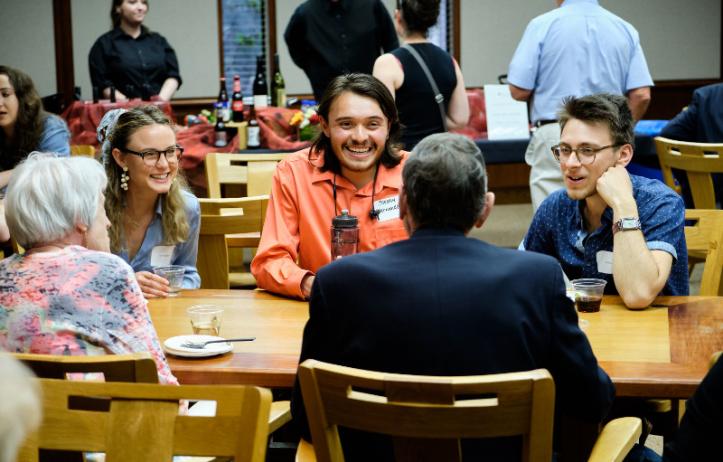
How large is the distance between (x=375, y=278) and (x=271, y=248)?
4.17 ft

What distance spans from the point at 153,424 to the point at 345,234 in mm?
1299

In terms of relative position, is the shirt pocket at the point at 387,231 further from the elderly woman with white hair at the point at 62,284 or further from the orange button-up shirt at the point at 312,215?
the elderly woman with white hair at the point at 62,284

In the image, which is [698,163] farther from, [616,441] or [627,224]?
[616,441]

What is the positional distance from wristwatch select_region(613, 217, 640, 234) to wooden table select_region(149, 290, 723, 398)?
21 centimetres

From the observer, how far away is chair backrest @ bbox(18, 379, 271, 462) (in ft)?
5.28

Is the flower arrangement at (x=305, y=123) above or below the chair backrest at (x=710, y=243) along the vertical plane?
above

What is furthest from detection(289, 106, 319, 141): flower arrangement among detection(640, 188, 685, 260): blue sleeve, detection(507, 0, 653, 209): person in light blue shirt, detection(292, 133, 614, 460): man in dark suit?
detection(292, 133, 614, 460): man in dark suit

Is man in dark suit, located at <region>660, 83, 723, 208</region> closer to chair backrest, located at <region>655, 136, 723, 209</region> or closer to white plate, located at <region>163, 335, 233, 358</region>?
chair backrest, located at <region>655, 136, 723, 209</region>

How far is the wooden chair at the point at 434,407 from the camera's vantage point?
1.59 metres

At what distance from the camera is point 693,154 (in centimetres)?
469

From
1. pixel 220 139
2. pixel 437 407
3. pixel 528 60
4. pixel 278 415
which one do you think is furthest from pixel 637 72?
pixel 437 407

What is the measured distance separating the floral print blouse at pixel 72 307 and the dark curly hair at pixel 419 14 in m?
2.62

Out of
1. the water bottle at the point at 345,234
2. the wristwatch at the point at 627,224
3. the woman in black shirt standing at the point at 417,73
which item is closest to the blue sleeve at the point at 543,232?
the wristwatch at the point at 627,224

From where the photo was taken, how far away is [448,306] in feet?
5.65
